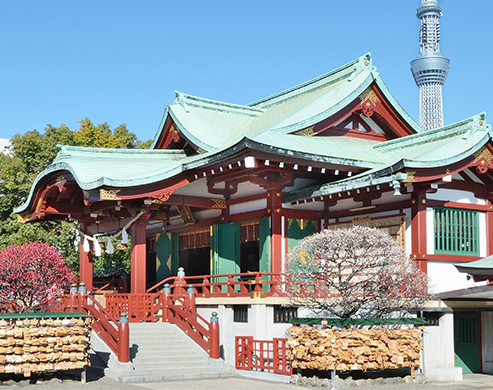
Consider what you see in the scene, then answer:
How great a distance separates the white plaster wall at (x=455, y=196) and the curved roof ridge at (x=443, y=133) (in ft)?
5.71

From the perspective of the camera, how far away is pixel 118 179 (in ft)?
72.1

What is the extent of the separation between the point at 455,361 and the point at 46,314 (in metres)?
11.6

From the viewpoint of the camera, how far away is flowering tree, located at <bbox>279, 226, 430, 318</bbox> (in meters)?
17.4

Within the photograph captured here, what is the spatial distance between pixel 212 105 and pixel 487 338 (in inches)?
550

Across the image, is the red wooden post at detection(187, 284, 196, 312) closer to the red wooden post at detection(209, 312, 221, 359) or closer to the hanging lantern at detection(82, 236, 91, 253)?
the red wooden post at detection(209, 312, 221, 359)

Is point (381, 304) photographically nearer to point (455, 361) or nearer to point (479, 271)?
point (479, 271)

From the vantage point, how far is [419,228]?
2034cm

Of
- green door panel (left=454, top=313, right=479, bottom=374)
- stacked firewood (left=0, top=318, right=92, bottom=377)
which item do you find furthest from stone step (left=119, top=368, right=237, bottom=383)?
green door panel (left=454, top=313, right=479, bottom=374)

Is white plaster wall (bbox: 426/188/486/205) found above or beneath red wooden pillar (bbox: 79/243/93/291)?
above

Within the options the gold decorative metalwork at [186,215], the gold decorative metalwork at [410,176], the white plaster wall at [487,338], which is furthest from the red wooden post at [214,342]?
the white plaster wall at [487,338]

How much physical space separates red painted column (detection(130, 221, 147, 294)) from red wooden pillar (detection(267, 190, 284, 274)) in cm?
435

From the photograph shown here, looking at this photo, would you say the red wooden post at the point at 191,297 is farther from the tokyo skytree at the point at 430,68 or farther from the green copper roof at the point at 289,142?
the tokyo skytree at the point at 430,68

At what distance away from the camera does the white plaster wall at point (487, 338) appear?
21438 mm

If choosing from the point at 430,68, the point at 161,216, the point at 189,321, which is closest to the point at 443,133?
the point at 189,321
